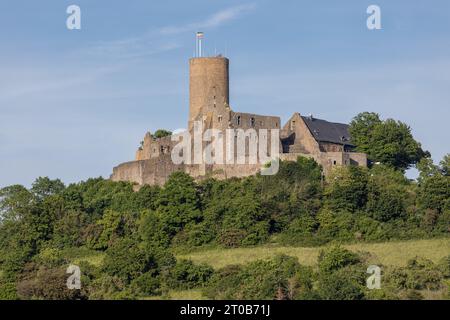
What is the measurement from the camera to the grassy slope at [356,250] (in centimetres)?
6000

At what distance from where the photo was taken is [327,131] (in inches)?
2923

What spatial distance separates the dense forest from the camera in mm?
57281

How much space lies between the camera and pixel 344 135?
7488 cm

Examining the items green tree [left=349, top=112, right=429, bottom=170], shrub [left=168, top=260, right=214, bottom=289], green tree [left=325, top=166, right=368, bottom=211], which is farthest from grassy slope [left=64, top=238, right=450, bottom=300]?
green tree [left=349, top=112, right=429, bottom=170]

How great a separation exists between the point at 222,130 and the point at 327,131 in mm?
7045

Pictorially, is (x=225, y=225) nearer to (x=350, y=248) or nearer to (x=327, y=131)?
(x=350, y=248)

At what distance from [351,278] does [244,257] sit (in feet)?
22.1

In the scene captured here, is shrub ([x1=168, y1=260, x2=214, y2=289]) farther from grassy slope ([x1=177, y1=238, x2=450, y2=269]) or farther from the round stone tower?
the round stone tower

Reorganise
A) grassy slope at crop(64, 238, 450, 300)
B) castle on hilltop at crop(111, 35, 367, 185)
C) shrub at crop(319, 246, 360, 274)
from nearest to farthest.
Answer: shrub at crop(319, 246, 360, 274) < grassy slope at crop(64, 238, 450, 300) < castle on hilltop at crop(111, 35, 367, 185)

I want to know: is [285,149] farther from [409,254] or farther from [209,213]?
[409,254]

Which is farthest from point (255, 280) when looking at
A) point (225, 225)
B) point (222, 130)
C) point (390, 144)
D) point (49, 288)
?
point (390, 144)

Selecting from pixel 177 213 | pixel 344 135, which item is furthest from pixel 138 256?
pixel 344 135

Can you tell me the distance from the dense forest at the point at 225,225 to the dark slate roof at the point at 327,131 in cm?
167

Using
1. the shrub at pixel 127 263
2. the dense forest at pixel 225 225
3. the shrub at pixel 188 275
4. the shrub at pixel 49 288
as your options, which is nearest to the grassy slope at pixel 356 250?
the dense forest at pixel 225 225
